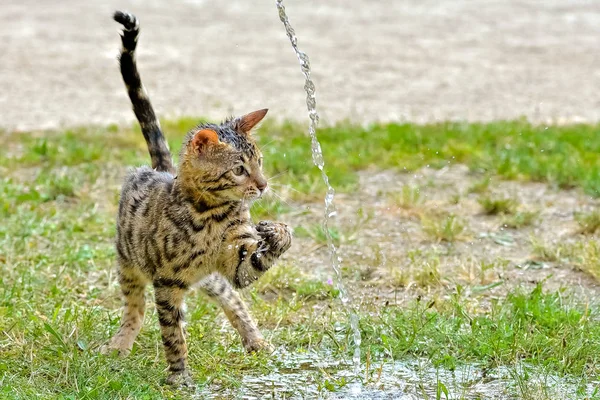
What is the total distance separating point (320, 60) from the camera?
12.3m

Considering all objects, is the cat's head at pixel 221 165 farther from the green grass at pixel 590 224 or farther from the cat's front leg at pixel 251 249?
the green grass at pixel 590 224

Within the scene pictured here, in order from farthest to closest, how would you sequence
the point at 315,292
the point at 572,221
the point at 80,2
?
the point at 80,2 < the point at 572,221 < the point at 315,292

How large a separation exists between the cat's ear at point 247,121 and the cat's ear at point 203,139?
9.7 inches

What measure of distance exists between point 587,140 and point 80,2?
30.7ft

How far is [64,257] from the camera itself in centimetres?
632

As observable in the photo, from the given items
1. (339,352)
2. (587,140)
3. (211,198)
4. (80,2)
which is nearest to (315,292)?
(339,352)

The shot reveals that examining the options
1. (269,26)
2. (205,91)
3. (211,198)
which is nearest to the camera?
(211,198)

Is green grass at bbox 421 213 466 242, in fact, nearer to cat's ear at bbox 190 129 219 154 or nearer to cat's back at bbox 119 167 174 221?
cat's back at bbox 119 167 174 221

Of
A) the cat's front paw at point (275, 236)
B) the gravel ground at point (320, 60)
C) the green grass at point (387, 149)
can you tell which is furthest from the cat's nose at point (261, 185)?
the gravel ground at point (320, 60)

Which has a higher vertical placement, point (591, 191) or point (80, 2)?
point (80, 2)

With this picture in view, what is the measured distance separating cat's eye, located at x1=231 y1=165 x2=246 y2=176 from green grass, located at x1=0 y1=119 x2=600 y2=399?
3.08 feet

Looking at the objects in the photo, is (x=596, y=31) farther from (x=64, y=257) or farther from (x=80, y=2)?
(x=64, y=257)

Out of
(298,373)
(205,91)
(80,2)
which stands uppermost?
(80,2)

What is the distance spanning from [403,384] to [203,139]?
148 cm
